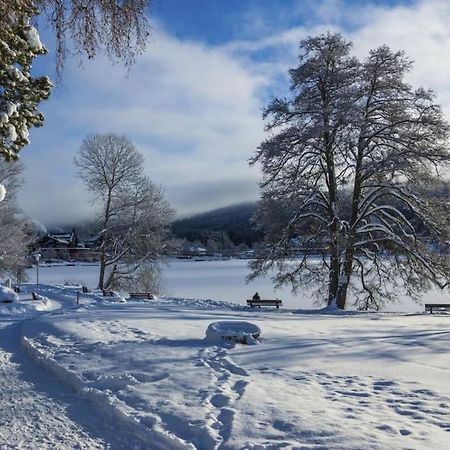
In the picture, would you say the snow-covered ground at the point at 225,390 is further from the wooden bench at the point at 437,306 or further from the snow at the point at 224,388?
the wooden bench at the point at 437,306

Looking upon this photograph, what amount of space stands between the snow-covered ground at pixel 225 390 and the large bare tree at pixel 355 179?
28.3ft

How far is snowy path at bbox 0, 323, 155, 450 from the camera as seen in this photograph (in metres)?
5.62

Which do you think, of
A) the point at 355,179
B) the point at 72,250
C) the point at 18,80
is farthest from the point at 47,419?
the point at 72,250

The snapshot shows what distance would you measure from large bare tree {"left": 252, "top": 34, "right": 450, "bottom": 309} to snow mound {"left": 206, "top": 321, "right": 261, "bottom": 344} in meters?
9.39

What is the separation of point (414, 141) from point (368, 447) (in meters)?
17.3

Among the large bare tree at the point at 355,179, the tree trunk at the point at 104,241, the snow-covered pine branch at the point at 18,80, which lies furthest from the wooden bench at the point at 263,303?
the snow-covered pine branch at the point at 18,80

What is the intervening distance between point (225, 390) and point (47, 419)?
Result: 2365 mm

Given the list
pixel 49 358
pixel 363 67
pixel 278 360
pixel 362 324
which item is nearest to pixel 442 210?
pixel 363 67

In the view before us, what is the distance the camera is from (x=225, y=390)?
24.6 ft

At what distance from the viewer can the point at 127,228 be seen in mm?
37000

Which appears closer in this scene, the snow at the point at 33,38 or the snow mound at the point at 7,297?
the snow at the point at 33,38

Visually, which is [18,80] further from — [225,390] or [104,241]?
[104,241]

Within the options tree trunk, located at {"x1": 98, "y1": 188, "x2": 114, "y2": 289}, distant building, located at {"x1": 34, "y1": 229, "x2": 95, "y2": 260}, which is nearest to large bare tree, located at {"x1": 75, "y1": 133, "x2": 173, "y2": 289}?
tree trunk, located at {"x1": 98, "y1": 188, "x2": 114, "y2": 289}

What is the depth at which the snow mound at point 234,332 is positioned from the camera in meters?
11.4
